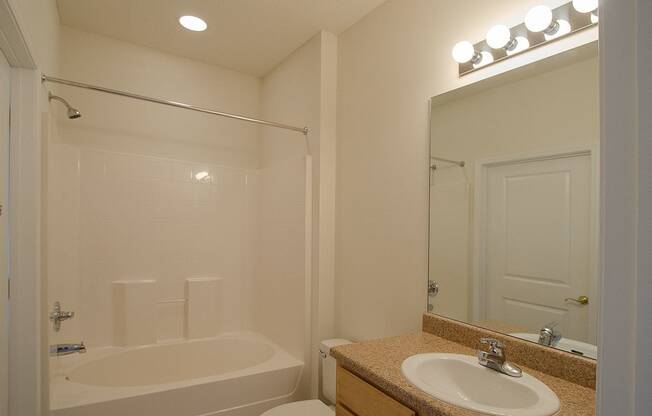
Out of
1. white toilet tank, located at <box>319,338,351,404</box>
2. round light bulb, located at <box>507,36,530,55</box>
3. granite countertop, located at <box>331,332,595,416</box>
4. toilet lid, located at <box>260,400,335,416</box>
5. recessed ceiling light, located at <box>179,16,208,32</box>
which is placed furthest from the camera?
recessed ceiling light, located at <box>179,16,208,32</box>

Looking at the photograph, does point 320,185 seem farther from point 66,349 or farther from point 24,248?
point 66,349

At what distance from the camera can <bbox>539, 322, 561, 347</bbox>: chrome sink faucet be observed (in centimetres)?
127

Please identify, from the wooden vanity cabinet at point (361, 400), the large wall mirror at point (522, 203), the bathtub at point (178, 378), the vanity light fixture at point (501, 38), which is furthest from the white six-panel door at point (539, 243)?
Result: the bathtub at point (178, 378)

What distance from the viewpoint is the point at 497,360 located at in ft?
4.16

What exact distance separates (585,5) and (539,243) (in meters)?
0.84

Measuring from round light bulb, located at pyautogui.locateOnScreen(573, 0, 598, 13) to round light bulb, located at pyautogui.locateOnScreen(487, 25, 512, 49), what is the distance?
0.23m

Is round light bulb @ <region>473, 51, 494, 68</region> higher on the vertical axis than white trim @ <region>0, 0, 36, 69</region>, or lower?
higher

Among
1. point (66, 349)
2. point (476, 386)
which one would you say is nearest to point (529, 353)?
point (476, 386)

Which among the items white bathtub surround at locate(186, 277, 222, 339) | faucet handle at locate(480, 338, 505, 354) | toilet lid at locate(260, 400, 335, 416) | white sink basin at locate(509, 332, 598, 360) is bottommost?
toilet lid at locate(260, 400, 335, 416)

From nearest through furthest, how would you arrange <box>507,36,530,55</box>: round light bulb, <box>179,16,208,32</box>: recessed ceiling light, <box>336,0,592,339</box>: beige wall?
<box>507,36,530,55</box>: round light bulb < <box>336,0,592,339</box>: beige wall < <box>179,16,208,32</box>: recessed ceiling light

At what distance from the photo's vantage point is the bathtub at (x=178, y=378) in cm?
188

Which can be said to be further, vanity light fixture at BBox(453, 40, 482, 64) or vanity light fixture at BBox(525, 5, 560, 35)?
vanity light fixture at BBox(453, 40, 482, 64)

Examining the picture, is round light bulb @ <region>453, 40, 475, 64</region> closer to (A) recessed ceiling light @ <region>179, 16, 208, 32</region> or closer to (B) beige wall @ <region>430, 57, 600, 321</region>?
(B) beige wall @ <region>430, 57, 600, 321</region>

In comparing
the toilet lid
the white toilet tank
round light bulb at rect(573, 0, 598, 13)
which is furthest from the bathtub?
round light bulb at rect(573, 0, 598, 13)
